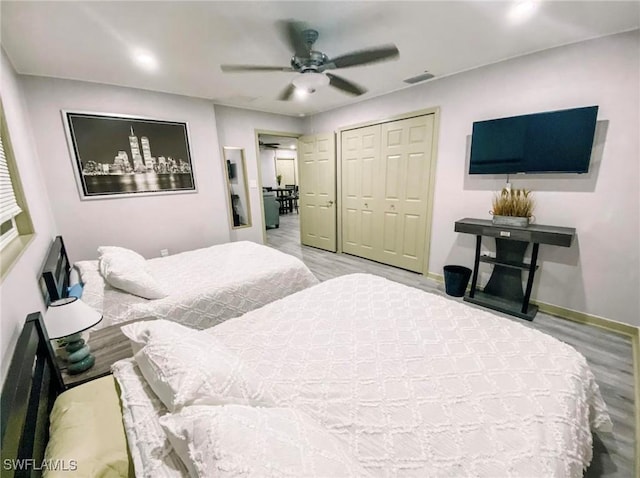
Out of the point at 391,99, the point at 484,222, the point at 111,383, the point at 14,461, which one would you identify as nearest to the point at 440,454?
Result: the point at 14,461

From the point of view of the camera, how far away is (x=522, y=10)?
1.79 meters

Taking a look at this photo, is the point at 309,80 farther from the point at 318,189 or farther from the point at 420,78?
the point at 318,189

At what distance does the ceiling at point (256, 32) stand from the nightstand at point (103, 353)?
197cm

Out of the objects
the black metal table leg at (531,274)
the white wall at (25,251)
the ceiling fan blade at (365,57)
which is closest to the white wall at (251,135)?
the white wall at (25,251)

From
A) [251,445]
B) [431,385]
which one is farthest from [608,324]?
[251,445]

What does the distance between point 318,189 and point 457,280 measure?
2794 millimetres

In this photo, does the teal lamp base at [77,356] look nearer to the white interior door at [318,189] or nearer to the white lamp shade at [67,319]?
the white lamp shade at [67,319]

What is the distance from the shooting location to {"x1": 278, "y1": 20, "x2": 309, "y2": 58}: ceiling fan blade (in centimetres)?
189

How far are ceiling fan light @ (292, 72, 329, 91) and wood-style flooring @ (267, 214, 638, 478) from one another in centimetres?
235

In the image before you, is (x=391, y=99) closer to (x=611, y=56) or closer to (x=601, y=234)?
(x=611, y=56)

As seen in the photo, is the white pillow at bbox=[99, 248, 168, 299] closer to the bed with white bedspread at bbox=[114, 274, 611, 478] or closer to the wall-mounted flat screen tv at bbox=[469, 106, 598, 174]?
the bed with white bedspread at bbox=[114, 274, 611, 478]

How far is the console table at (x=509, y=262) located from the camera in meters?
2.44

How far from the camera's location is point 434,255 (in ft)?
11.6

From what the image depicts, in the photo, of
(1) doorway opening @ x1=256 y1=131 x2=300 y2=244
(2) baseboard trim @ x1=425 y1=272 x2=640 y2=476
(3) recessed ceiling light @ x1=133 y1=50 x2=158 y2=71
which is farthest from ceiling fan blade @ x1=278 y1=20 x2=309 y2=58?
(1) doorway opening @ x1=256 y1=131 x2=300 y2=244
